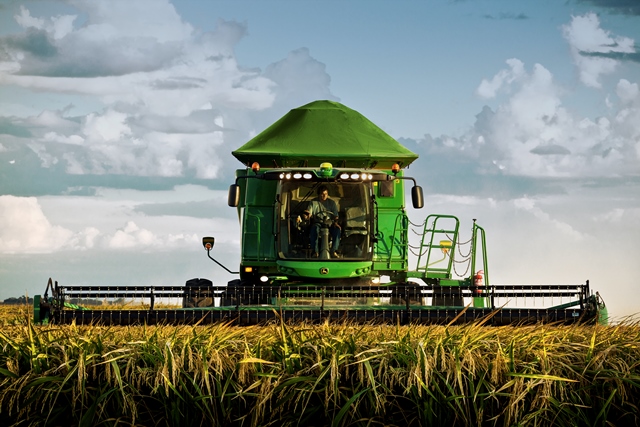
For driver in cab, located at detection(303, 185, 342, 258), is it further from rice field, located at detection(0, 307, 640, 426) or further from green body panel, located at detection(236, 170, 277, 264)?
rice field, located at detection(0, 307, 640, 426)

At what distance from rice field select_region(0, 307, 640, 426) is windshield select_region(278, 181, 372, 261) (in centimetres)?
621

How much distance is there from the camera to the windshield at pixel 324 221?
13.4 meters

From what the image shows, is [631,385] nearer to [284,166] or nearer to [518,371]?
[518,371]

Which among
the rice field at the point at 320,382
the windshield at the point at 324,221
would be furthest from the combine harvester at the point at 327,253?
the rice field at the point at 320,382

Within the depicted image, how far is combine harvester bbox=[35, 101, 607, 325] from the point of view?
11.0 m

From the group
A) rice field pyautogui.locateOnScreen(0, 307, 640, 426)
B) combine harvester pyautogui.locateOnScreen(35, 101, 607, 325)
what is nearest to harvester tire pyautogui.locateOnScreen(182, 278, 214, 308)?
combine harvester pyautogui.locateOnScreen(35, 101, 607, 325)

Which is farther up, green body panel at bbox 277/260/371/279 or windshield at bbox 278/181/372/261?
windshield at bbox 278/181/372/261

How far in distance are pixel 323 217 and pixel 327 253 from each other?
21.8 inches

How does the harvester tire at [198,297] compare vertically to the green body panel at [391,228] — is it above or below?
below

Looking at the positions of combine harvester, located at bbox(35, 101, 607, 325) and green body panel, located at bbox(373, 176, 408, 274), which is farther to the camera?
green body panel, located at bbox(373, 176, 408, 274)

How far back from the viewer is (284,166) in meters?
15.0

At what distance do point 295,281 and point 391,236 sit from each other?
1879mm

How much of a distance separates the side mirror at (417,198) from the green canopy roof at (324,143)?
1628 millimetres

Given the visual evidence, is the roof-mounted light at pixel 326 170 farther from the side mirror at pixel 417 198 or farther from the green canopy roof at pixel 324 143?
the side mirror at pixel 417 198
